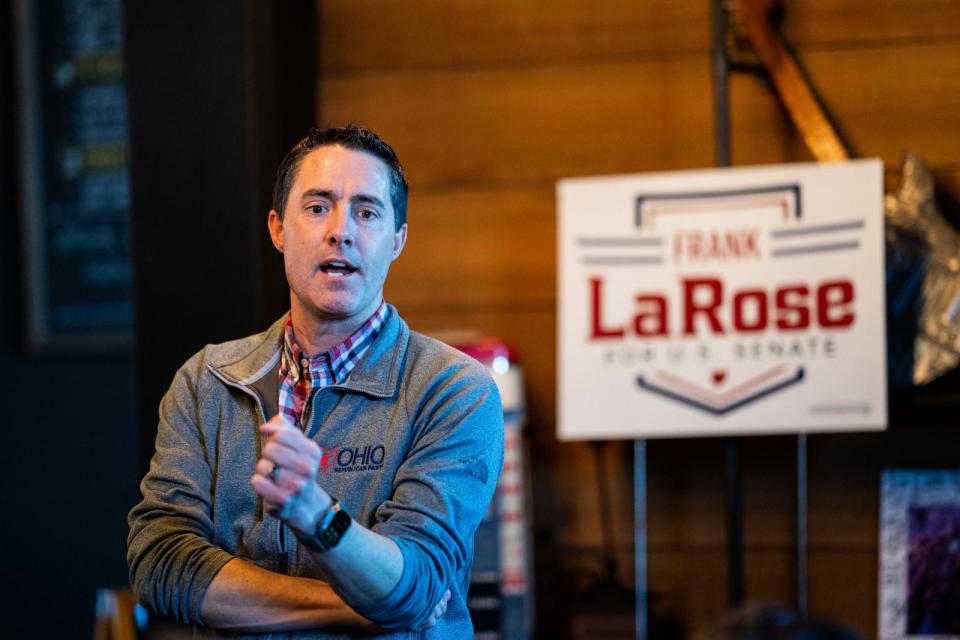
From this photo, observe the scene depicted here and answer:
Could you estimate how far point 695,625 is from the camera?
10.4 feet

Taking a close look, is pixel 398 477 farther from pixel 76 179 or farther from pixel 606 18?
pixel 76 179

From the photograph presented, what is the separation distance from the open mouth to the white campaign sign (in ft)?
4.93

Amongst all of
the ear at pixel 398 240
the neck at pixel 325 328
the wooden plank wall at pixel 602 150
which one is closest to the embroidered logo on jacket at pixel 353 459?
the neck at pixel 325 328

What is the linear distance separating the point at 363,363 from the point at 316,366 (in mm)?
57

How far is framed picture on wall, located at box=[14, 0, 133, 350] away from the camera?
3781mm

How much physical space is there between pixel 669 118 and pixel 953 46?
28.4 inches

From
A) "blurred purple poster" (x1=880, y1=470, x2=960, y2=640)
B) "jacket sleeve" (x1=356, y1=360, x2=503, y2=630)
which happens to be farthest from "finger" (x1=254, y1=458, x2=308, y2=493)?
"blurred purple poster" (x1=880, y1=470, x2=960, y2=640)

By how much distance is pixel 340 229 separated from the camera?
4.67 feet

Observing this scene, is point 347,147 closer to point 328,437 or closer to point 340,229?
point 340,229

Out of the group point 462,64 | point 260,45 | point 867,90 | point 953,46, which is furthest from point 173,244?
point 953,46

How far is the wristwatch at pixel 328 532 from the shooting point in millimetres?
1228

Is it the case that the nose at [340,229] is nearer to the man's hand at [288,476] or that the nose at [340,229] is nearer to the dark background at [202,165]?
the man's hand at [288,476]

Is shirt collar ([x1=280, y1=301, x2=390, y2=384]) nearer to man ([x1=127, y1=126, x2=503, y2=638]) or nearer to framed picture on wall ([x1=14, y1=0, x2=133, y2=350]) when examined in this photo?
man ([x1=127, y1=126, x2=503, y2=638])

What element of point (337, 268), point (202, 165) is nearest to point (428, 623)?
point (337, 268)
